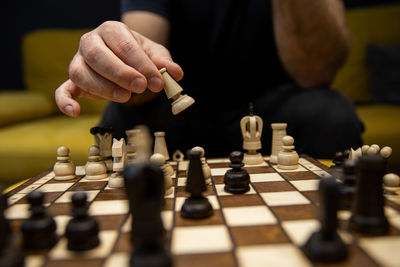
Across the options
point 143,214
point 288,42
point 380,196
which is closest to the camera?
point 143,214

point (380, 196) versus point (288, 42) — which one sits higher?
point (288, 42)

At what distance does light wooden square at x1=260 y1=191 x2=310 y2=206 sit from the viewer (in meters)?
0.93

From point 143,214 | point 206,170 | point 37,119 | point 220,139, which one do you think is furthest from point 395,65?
point 37,119

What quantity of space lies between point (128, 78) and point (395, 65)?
2366mm

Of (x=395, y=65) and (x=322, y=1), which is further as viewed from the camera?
(x=395, y=65)

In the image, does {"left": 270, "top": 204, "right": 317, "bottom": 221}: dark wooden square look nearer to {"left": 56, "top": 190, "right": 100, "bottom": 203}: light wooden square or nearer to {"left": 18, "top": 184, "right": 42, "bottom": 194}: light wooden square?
{"left": 56, "top": 190, "right": 100, "bottom": 203}: light wooden square

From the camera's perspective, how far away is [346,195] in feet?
2.69

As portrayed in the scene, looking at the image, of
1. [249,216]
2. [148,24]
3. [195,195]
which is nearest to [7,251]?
[195,195]

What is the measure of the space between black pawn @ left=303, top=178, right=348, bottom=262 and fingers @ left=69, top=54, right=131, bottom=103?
2.71 feet

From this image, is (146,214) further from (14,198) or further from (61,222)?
(14,198)

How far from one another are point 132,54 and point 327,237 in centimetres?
85

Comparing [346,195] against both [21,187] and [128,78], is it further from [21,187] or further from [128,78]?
[21,187]

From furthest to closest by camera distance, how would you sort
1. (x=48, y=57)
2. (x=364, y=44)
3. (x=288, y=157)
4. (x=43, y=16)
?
(x=43, y=16), (x=48, y=57), (x=364, y=44), (x=288, y=157)

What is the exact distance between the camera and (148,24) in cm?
176
